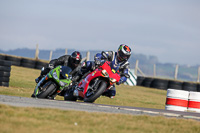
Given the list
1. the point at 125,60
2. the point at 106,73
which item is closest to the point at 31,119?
the point at 106,73

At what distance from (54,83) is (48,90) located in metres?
0.29

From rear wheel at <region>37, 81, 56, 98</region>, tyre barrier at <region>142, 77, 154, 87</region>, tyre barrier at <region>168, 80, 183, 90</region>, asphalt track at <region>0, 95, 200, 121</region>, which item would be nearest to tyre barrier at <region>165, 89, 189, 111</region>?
asphalt track at <region>0, 95, 200, 121</region>

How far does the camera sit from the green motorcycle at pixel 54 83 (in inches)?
447

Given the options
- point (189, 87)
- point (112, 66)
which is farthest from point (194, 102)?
point (189, 87)

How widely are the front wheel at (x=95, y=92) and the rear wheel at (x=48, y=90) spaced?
36.8 inches

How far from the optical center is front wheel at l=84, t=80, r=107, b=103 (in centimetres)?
1115

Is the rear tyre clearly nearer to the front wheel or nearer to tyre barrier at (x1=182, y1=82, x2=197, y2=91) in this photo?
the front wheel

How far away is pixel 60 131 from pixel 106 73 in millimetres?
A: 5877

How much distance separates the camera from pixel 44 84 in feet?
38.4

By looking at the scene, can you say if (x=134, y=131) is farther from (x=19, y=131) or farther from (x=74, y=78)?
(x=74, y=78)

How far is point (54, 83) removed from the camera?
11.5 m

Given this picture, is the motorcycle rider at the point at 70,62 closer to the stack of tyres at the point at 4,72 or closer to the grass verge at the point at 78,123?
the grass verge at the point at 78,123

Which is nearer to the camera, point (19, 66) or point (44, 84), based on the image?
point (44, 84)

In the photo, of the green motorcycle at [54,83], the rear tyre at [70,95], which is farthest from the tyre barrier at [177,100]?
the green motorcycle at [54,83]
